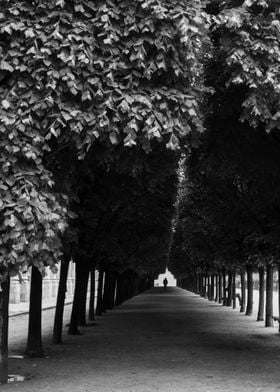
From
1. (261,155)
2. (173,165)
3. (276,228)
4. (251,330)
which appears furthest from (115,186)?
(251,330)

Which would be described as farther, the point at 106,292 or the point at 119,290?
the point at 119,290

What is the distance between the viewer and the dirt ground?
421 inches

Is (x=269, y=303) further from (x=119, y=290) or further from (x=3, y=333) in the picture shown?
(x=119, y=290)

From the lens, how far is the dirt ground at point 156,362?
10703mm

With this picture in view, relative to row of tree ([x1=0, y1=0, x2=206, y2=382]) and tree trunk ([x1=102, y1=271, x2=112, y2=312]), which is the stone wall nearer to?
tree trunk ([x1=102, y1=271, x2=112, y2=312])

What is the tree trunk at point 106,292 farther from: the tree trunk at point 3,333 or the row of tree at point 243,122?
the tree trunk at point 3,333

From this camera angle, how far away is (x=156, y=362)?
13.6m

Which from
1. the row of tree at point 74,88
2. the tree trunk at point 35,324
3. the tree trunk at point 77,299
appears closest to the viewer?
the row of tree at point 74,88

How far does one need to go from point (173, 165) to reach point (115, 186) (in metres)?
1.53

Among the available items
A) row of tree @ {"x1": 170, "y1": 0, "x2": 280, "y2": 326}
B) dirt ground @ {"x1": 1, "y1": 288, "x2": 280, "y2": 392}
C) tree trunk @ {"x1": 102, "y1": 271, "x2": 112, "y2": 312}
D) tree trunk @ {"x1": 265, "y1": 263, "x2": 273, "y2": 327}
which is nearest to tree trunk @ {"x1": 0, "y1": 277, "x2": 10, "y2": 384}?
dirt ground @ {"x1": 1, "y1": 288, "x2": 280, "y2": 392}

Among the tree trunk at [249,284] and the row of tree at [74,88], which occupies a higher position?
the row of tree at [74,88]

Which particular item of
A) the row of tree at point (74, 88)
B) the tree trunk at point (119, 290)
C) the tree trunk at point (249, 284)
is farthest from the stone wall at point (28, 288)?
the row of tree at point (74, 88)

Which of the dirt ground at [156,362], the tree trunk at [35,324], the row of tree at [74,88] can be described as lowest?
the dirt ground at [156,362]

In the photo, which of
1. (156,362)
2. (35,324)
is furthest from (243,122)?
(35,324)
